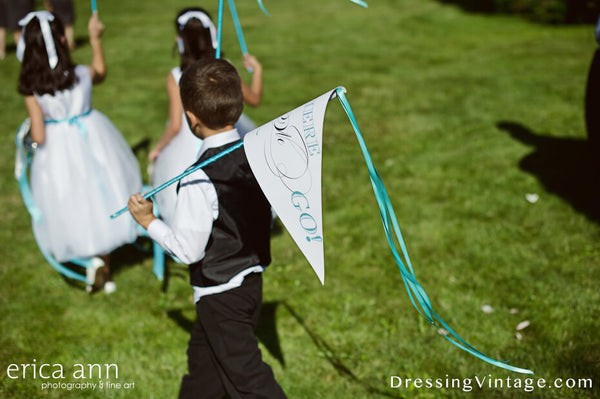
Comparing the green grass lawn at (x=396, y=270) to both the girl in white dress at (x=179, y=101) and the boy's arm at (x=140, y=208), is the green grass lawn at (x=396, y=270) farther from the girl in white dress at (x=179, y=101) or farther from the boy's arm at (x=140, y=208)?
the boy's arm at (x=140, y=208)

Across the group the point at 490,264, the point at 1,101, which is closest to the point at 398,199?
the point at 490,264

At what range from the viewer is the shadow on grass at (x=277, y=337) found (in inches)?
137

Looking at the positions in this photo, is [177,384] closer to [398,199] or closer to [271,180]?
[271,180]

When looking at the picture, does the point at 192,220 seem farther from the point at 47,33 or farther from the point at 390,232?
the point at 47,33

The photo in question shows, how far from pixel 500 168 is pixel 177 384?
4612 mm

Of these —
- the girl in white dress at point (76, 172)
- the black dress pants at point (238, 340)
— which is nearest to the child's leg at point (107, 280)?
the girl in white dress at point (76, 172)

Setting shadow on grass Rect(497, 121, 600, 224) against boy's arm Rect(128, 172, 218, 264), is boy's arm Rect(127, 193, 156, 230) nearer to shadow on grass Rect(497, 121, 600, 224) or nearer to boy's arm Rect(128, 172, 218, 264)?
boy's arm Rect(128, 172, 218, 264)

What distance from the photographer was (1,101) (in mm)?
9445

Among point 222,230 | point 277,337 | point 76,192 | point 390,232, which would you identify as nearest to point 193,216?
point 222,230

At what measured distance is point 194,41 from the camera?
13.2ft

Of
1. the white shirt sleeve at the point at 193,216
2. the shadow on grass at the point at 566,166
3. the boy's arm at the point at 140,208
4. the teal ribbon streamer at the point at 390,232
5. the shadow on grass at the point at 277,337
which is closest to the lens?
the teal ribbon streamer at the point at 390,232

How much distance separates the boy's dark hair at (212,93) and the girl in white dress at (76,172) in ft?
6.43

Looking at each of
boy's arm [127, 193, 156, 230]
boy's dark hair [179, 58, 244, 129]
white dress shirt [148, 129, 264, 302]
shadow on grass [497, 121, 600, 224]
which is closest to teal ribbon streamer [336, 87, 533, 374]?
boy's dark hair [179, 58, 244, 129]

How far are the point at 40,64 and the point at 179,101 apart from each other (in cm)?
107
